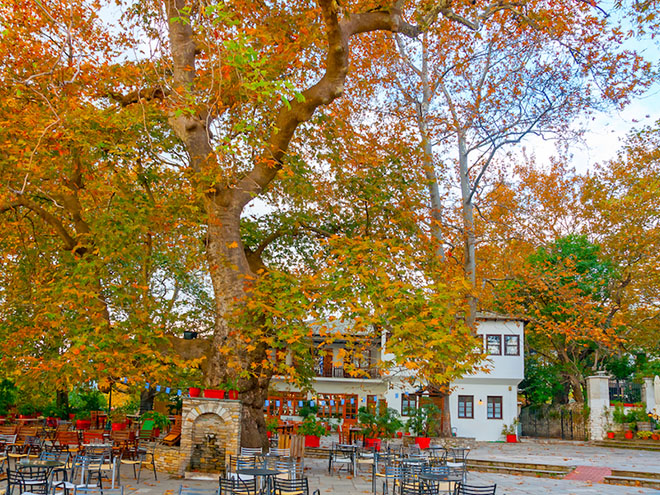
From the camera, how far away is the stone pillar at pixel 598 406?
27.6m

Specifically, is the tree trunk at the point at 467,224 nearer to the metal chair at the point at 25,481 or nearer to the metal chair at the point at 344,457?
the metal chair at the point at 344,457

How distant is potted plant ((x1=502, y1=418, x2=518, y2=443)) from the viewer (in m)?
30.4

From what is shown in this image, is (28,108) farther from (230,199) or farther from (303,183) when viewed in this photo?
(303,183)

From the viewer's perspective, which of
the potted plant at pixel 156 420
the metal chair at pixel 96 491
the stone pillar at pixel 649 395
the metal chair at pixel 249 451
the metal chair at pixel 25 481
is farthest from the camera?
the stone pillar at pixel 649 395

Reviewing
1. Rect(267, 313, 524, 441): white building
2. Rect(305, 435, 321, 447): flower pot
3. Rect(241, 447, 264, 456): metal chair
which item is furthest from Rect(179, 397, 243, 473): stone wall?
Rect(267, 313, 524, 441): white building

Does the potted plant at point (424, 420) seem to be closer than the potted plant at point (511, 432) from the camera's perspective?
Yes

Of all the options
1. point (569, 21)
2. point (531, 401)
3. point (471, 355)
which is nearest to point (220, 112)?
point (471, 355)

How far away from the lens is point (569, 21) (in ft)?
51.8

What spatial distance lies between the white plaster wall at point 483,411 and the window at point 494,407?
0.58 ft

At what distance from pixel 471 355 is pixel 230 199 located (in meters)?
6.76

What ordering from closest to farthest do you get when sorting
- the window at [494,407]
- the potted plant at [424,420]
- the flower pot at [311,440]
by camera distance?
the flower pot at [311,440] → the potted plant at [424,420] → the window at [494,407]

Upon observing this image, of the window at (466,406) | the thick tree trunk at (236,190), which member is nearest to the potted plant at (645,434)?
the window at (466,406)

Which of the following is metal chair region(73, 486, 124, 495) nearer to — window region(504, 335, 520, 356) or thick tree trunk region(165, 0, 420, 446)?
thick tree trunk region(165, 0, 420, 446)

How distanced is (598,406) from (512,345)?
5800mm
